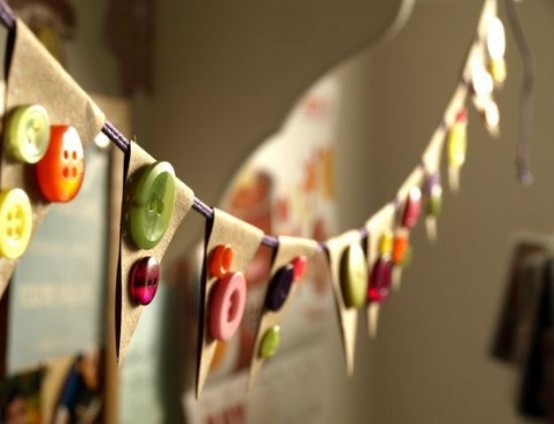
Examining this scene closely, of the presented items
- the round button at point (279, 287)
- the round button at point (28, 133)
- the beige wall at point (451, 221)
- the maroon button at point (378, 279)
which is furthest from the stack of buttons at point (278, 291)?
the beige wall at point (451, 221)

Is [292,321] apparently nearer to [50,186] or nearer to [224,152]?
[224,152]

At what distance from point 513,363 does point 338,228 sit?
0.31 m

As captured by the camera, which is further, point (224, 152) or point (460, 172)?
point (460, 172)

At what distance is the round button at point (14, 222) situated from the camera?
28cm

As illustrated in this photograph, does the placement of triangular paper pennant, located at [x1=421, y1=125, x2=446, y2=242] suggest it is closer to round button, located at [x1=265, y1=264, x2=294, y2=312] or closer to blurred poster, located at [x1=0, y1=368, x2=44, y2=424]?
round button, located at [x1=265, y1=264, x2=294, y2=312]

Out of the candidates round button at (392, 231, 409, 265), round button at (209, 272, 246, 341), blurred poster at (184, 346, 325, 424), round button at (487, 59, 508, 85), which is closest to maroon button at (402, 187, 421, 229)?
round button at (392, 231, 409, 265)

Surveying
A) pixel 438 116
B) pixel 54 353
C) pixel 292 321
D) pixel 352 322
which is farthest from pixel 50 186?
pixel 438 116

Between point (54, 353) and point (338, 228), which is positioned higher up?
point (338, 228)

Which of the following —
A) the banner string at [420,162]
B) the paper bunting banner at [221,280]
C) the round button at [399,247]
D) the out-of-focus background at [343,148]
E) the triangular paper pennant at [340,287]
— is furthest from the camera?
the out-of-focus background at [343,148]

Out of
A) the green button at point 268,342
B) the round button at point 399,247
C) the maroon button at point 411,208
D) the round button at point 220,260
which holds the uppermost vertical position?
the maroon button at point 411,208

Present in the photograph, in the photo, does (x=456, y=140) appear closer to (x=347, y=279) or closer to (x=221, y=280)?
(x=347, y=279)

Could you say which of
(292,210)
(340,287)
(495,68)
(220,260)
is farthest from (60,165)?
(292,210)

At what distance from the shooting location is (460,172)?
1068mm

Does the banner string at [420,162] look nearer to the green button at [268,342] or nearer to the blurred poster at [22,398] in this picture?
the green button at [268,342]
